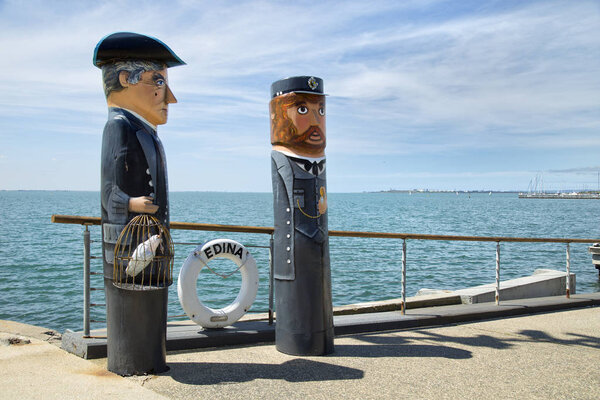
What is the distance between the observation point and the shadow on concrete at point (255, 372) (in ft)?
13.6

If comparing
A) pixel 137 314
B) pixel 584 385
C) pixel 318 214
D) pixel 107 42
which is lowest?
pixel 584 385

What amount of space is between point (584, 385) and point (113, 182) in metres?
4.18

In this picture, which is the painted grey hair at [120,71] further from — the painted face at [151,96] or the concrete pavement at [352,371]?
the concrete pavement at [352,371]

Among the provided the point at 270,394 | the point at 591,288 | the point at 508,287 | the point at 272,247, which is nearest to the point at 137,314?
the point at 270,394

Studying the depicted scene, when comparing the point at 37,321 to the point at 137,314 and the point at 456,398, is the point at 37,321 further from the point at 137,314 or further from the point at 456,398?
the point at 456,398

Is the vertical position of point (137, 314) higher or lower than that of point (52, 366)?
higher

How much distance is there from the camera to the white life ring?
5066 millimetres

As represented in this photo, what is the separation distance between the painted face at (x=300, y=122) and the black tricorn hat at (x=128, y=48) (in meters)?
1.22

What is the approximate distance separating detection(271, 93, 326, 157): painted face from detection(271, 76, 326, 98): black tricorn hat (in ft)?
0.15

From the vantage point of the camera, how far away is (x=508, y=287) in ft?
29.0

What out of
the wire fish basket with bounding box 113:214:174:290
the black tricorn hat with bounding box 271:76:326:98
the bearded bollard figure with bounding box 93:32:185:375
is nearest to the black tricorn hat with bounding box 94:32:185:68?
the bearded bollard figure with bounding box 93:32:185:375

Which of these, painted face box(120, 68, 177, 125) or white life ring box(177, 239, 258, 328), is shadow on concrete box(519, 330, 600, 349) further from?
painted face box(120, 68, 177, 125)

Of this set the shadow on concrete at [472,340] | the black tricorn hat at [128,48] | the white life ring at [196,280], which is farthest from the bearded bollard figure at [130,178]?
the shadow on concrete at [472,340]

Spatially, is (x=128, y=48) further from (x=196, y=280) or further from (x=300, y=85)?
(x=196, y=280)
